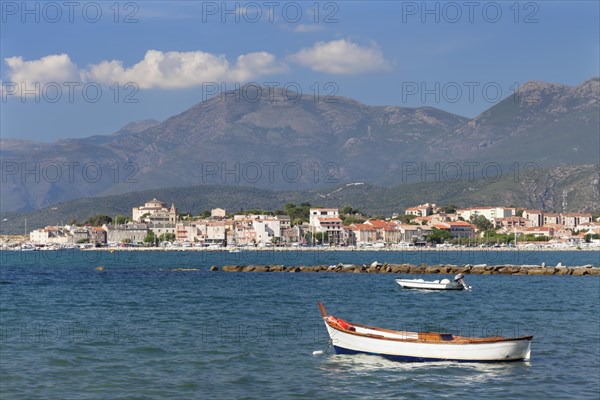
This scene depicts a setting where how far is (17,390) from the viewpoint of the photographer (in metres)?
25.7

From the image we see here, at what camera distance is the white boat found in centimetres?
2822

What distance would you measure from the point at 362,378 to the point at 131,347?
1018 centimetres

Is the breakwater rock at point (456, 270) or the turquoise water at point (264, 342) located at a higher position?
the breakwater rock at point (456, 270)

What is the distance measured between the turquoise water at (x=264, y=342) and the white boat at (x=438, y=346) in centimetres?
32

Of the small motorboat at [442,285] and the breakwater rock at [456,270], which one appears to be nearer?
the small motorboat at [442,285]

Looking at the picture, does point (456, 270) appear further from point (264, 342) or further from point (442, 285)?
point (264, 342)

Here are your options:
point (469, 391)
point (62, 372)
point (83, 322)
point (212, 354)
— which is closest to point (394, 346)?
point (469, 391)

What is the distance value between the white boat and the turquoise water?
32cm

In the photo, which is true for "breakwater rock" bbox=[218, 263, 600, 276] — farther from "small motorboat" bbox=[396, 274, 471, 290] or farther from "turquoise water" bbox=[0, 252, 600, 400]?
"turquoise water" bbox=[0, 252, 600, 400]

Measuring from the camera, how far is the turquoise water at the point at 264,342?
25.7 meters

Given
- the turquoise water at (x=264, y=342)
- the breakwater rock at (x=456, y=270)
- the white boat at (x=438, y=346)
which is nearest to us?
the turquoise water at (x=264, y=342)

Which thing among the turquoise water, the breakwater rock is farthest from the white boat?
the breakwater rock

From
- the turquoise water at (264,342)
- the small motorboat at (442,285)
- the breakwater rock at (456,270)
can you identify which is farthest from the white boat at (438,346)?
the breakwater rock at (456,270)

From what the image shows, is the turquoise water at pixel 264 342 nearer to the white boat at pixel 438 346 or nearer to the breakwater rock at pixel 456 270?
the white boat at pixel 438 346
